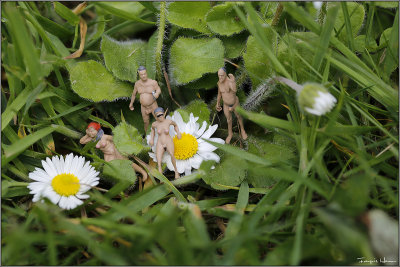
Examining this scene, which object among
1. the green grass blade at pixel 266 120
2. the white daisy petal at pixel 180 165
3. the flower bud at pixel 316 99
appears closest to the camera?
the flower bud at pixel 316 99

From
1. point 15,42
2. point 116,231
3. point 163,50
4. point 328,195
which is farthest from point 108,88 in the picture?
point 328,195

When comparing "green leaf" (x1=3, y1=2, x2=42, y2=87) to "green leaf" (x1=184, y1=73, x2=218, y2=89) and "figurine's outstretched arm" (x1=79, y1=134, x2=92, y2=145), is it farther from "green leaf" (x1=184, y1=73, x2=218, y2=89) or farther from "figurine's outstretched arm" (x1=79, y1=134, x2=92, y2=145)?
"green leaf" (x1=184, y1=73, x2=218, y2=89)

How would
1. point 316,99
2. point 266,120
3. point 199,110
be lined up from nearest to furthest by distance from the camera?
1. point 316,99
2. point 266,120
3. point 199,110

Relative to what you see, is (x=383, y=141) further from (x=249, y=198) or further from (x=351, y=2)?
(x=351, y=2)

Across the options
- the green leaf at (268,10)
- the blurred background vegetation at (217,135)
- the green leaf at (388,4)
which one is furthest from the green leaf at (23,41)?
the green leaf at (388,4)

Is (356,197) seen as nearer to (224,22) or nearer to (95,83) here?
(224,22)

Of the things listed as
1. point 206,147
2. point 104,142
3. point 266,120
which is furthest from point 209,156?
point 104,142

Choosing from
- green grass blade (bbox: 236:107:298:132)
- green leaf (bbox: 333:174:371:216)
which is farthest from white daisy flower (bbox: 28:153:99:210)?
green leaf (bbox: 333:174:371:216)

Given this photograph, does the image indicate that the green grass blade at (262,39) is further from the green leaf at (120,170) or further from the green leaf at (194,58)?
the green leaf at (120,170)
